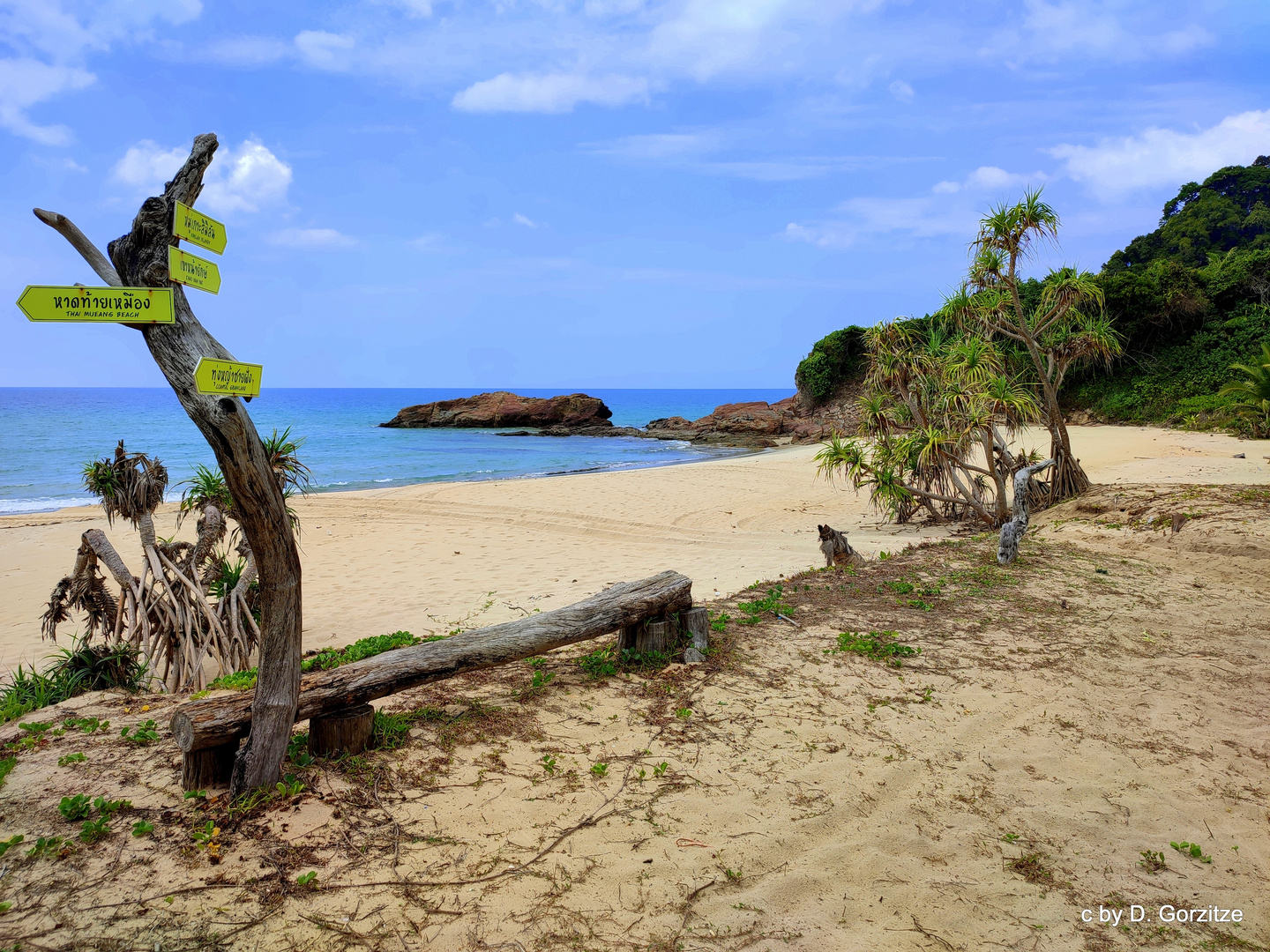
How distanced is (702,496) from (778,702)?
13446 millimetres

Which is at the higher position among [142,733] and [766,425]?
[766,425]

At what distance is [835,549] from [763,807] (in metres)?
5.21

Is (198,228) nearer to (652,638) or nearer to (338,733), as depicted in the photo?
(338,733)

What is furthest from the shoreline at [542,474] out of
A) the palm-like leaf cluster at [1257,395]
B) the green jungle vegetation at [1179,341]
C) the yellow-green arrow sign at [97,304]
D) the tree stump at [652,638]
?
the yellow-green arrow sign at [97,304]

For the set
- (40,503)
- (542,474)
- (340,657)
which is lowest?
(340,657)

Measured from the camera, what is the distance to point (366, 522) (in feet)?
49.1

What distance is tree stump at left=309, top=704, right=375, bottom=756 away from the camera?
3.93 meters

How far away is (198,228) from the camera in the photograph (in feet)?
10.2

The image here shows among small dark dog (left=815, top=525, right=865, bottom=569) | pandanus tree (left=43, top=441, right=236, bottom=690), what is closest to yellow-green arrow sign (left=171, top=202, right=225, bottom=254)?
pandanus tree (left=43, top=441, right=236, bottom=690)

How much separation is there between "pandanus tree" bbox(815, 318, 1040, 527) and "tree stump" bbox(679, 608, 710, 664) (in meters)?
6.57

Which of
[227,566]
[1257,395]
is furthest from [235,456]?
[1257,395]

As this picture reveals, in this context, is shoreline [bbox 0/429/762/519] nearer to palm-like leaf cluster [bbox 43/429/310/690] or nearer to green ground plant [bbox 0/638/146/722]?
palm-like leaf cluster [bbox 43/429/310/690]

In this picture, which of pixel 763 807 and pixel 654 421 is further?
pixel 654 421

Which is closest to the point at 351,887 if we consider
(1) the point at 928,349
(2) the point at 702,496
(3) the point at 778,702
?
(3) the point at 778,702
